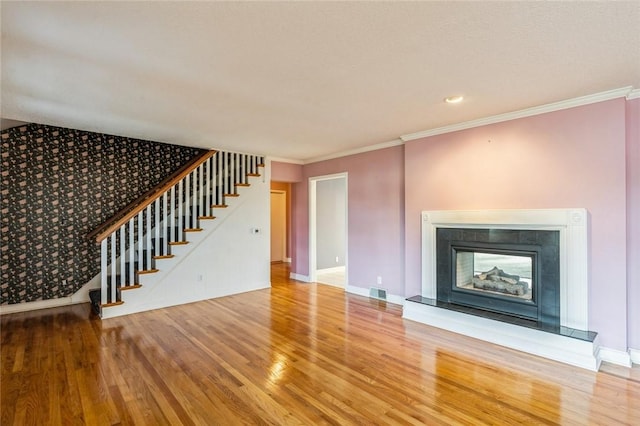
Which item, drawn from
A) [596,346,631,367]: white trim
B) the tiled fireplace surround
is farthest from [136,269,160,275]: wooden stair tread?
[596,346,631,367]: white trim

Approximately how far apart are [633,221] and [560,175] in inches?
28.5

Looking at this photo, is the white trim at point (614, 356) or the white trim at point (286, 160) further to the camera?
the white trim at point (286, 160)

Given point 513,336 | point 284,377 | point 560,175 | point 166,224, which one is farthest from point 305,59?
point 166,224

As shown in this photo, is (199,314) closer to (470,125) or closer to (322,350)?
(322,350)

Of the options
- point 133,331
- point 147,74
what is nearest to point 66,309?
point 133,331

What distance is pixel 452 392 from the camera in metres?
2.37

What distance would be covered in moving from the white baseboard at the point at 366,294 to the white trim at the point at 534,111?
248cm

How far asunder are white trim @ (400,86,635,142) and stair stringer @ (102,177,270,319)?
10.4 feet

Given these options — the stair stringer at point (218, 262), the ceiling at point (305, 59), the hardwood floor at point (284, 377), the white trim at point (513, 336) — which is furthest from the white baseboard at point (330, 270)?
the ceiling at point (305, 59)

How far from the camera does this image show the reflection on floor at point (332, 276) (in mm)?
6336

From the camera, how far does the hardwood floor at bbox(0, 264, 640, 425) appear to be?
211cm

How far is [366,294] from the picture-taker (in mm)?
5258

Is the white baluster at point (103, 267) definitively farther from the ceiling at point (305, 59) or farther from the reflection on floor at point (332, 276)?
the reflection on floor at point (332, 276)

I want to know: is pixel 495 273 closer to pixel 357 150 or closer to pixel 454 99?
pixel 454 99
